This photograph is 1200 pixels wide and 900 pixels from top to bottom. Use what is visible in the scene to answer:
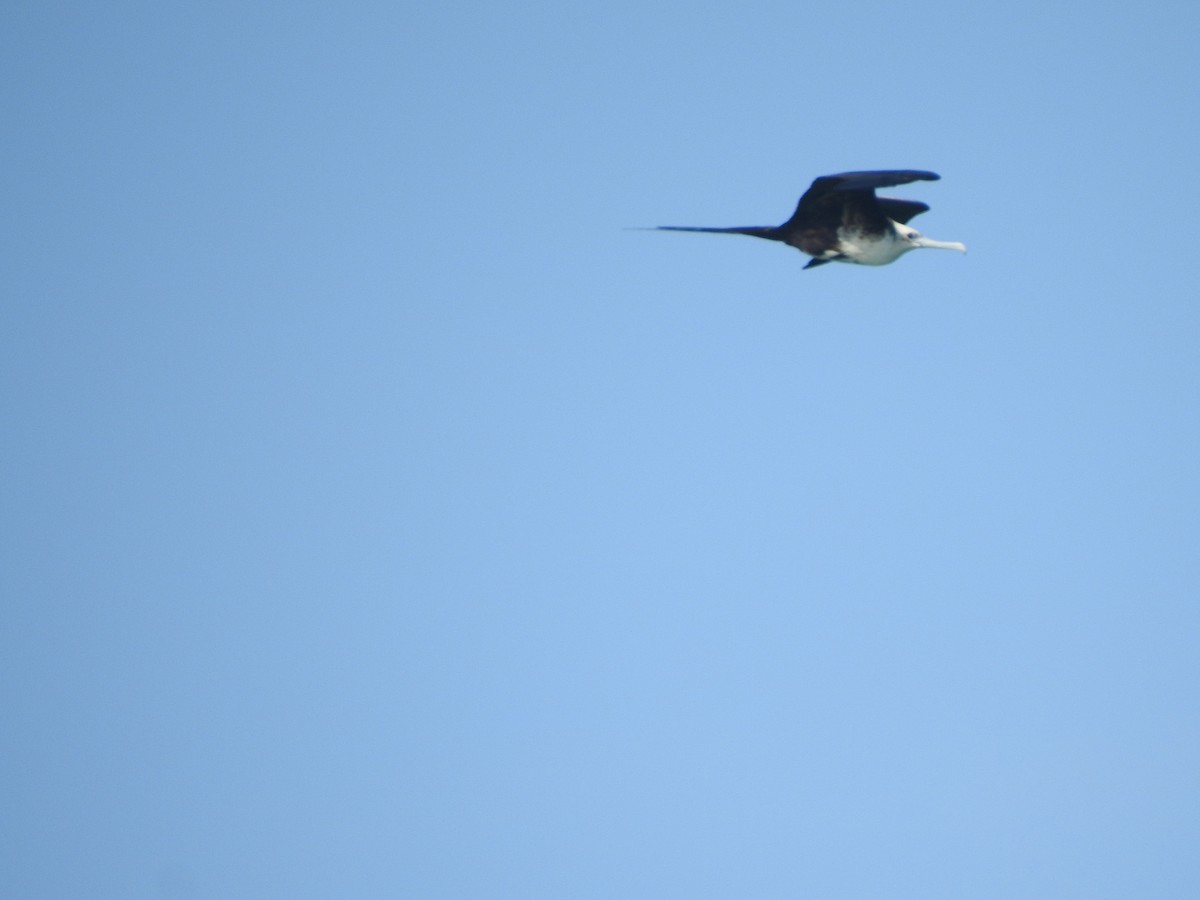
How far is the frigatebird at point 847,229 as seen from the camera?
21953 millimetres

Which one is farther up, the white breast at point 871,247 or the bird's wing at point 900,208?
the bird's wing at point 900,208

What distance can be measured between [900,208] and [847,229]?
3.20 ft

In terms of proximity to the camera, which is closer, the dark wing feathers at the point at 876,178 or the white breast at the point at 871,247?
the dark wing feathers at the point at 876,178

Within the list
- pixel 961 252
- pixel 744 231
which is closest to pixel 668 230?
pixel 744 231

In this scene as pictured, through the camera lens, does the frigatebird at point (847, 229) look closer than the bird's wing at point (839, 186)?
No

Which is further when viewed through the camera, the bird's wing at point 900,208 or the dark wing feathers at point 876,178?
the bird's wing at point 900,208

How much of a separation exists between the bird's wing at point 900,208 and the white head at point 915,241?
13 centimetres

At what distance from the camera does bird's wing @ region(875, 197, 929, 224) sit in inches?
891

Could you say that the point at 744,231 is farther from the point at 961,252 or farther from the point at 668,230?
the point at 961,252

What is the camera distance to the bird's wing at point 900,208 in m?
22.6

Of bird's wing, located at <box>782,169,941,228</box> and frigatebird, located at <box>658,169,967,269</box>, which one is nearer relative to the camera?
bird's wing, located at <box>782,169,941,228</box>

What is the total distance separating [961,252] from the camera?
76.3ft

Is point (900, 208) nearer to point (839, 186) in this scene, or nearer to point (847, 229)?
point (847, 229)

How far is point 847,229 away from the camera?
22.3 meters
